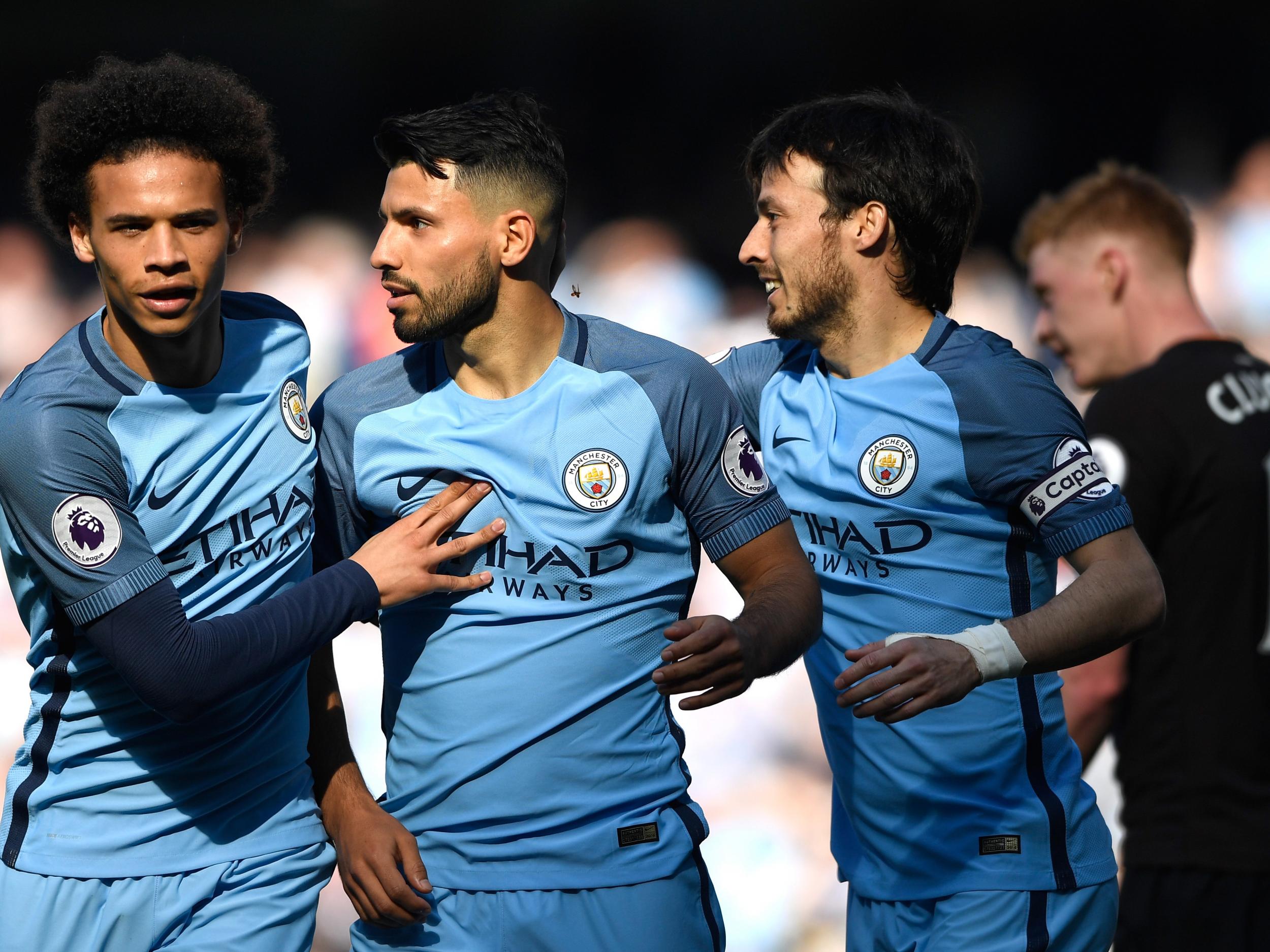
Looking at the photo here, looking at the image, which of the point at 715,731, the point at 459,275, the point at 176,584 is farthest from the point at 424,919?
the point at 715,731

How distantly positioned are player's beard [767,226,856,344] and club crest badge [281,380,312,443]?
99cm

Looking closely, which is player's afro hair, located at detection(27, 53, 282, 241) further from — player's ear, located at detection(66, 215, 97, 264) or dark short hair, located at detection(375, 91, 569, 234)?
dark short hair, located at detection(375, 91, 569, 234)

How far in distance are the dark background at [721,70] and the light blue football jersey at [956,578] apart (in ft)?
14.1

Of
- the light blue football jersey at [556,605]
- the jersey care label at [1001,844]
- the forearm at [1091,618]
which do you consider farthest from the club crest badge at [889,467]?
the jersey care label at [1001,844]

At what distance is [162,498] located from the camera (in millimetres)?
2400

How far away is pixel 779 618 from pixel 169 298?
122 cm

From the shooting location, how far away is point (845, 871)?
Result: 115 inches

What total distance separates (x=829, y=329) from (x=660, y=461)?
Result: 0.59 m

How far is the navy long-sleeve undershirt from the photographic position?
2264 millimetres

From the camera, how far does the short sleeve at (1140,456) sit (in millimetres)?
3543

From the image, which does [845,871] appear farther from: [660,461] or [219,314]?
[219,314]

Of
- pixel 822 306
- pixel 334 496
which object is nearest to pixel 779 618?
pixel 822 306

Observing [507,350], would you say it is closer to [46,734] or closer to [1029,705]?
[46,734]

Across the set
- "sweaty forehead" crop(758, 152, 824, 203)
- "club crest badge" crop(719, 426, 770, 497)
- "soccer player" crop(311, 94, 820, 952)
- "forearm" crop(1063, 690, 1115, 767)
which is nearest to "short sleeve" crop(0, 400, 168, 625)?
"soccer player" crop(311, 94, 820, 952)
